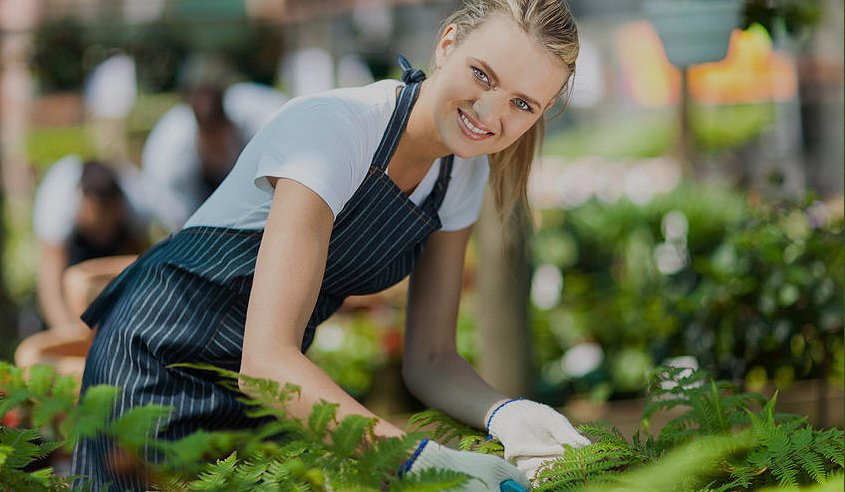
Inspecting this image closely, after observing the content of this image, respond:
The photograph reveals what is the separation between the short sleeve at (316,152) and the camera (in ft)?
4.71

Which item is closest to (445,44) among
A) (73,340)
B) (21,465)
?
(21,465)

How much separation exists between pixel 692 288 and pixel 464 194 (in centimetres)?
206

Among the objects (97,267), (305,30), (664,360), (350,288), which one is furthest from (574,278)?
(305,30)

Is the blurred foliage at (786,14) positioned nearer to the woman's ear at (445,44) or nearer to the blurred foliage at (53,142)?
the woman's ear at (445,44)

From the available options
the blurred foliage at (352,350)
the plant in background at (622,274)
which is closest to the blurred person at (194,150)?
the blurred foliage at (352,350)

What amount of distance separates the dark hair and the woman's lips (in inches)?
123

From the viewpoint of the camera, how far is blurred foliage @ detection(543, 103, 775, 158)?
1263 centimetres

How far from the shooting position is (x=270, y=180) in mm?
1530

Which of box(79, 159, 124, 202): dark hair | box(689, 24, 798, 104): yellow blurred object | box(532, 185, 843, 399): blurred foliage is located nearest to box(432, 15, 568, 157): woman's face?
box(532, 185, 843, 399): blurred foliage

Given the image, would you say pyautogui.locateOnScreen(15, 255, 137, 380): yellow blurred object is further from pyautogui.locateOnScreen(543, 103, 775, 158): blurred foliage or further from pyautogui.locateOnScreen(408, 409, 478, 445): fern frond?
pyautogui.locateOnScreen(543, 103, 775, 158): blurred foliage

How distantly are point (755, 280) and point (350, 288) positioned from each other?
79.7 inches

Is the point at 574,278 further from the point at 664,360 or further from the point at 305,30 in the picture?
the point at 305,30

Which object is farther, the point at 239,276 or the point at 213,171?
the point at 213,171

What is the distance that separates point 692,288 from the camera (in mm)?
3693
